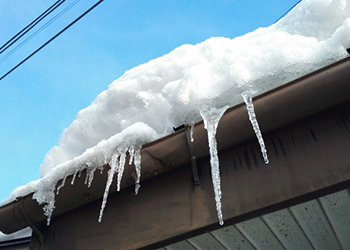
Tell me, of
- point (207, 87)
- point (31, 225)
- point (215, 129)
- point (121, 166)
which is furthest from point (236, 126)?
point (31, 225)

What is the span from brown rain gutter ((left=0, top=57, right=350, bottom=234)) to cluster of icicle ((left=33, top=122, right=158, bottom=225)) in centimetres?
4

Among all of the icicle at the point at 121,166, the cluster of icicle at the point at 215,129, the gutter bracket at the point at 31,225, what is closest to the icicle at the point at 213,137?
the cluster of icicle at the point at 215,129

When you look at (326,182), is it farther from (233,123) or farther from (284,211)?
(233,123)

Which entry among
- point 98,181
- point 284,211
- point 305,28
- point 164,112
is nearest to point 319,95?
point 284,211

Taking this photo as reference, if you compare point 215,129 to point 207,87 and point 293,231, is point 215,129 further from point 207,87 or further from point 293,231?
point 293,231

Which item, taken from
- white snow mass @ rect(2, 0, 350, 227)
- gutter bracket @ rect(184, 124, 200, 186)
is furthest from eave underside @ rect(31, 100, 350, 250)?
white snow mass @ rect(2, 0, 350, 227)

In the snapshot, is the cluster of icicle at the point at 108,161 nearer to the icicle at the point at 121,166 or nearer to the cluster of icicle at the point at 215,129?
the icicle at the point at 121,166

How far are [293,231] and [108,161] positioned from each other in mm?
1224

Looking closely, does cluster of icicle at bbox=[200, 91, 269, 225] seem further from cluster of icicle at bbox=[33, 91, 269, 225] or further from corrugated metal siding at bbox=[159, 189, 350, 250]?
corrugated metal siding at bbox=[159, 189, 350, 250]

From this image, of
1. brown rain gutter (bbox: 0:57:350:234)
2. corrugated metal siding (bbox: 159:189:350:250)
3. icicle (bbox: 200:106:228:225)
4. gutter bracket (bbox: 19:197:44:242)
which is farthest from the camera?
gutter bracket (bbox: 19:197:44:242)

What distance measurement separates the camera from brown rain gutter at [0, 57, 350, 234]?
4.74ft

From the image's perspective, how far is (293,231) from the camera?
5.96 ft

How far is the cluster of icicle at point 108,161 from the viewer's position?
1760 millimetres

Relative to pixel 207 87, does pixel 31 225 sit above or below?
below
